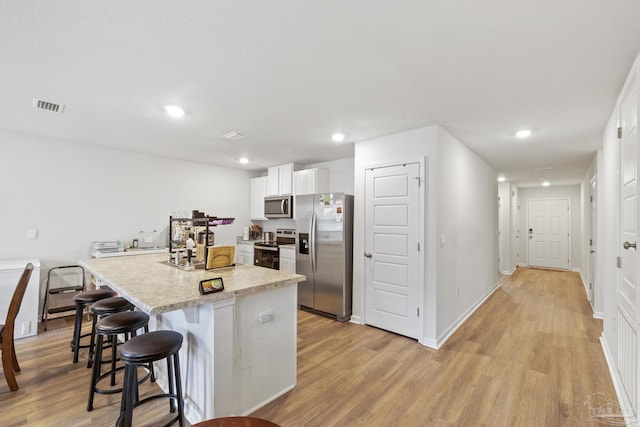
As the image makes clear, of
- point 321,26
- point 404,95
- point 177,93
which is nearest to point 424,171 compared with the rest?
point 404,95

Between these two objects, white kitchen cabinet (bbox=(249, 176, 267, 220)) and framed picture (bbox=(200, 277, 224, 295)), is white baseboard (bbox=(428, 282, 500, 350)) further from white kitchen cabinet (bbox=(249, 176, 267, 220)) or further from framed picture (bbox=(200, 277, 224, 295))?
white kitchen cabinet (bbox=(249, 176, 267, 220))

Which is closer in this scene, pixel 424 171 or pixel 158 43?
pixel 158 43

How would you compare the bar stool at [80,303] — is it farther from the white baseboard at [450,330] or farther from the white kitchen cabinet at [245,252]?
the white baseboard at [450,330]

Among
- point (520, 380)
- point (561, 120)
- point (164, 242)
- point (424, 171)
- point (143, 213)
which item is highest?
point (561, 120)

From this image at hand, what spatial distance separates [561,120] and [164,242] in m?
5.76

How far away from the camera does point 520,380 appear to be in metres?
2.53

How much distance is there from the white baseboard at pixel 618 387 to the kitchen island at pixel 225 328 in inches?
90.9

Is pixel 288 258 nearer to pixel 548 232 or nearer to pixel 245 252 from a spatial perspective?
pixel 245 252

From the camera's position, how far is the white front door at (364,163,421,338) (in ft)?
11.0

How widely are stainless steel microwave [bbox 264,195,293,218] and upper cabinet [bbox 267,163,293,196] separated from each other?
145 millimetres

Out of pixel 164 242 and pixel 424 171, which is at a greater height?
pixel 424 171

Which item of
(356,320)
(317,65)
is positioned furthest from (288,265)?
(317,65)

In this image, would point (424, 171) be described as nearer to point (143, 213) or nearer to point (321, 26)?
point (321, 26)

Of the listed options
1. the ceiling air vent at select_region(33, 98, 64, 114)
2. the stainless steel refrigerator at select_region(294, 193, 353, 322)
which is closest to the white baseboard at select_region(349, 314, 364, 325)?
the stainless steel refrigerator at select_region(294, 193, 353, 322)
